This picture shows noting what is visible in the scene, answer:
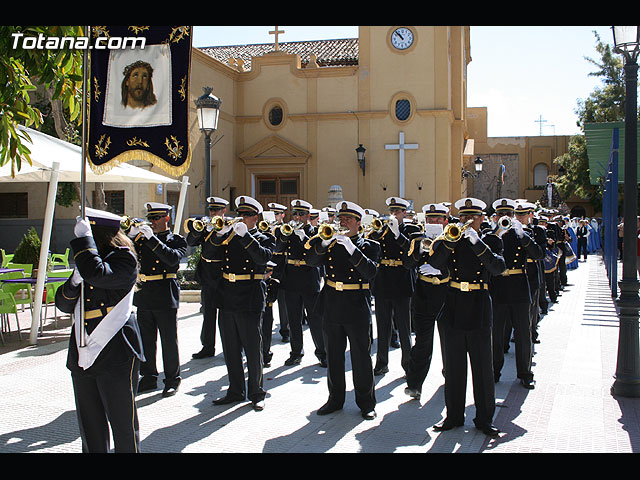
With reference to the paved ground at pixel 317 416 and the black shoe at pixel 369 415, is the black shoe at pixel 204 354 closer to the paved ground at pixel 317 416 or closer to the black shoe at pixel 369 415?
the paved ground at pixel 317 416

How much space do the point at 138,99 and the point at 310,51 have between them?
33.1m

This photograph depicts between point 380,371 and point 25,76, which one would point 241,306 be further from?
point 25,76

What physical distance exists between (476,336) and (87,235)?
364 centimetres

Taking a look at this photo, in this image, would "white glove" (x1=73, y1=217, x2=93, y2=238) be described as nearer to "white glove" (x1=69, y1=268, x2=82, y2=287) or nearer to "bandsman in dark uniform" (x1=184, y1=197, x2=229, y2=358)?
"white glove" (x1=69, y1=268, x2=82, y2=287)

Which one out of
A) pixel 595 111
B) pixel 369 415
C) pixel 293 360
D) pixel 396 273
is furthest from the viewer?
pixel 595 111

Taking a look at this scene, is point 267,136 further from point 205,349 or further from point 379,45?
point 205,349

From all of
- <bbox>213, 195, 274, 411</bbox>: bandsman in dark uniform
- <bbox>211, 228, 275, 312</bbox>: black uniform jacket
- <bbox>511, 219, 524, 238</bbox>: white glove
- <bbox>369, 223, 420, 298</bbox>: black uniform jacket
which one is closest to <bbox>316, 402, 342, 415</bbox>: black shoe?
<bbox>213, 195, 274, 411</bbox>: bandsman in dark uniform

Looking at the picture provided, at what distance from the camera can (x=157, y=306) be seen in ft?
24.4

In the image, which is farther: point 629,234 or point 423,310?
point 629,234

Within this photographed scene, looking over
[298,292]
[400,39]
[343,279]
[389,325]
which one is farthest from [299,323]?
[400,39]

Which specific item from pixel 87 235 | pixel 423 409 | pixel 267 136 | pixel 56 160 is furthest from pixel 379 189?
pixel 87 235

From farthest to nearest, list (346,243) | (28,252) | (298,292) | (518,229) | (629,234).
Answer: (28,252) → (298,292) → (518,229) → (629,234) → (346,243)

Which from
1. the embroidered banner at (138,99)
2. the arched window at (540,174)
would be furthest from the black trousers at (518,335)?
the arched window at (540,174)

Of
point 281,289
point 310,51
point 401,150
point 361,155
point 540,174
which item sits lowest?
point 281,289
